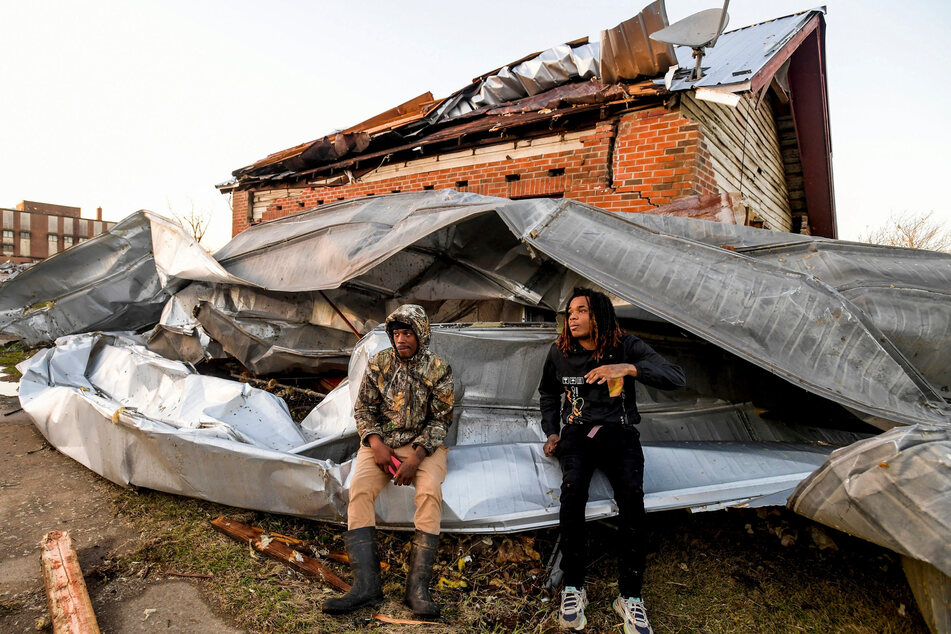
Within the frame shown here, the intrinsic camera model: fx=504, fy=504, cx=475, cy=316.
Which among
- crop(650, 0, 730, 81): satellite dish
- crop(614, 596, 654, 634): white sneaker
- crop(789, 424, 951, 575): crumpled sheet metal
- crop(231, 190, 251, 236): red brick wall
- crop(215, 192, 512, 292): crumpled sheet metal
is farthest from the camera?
crop(231, 190, 251, 236): red brick wall

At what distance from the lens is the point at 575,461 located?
7.30 feet

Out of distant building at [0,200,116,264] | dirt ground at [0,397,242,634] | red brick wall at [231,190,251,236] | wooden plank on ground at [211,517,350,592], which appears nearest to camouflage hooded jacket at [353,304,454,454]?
wooden plank on ground at [211,517,350,592]

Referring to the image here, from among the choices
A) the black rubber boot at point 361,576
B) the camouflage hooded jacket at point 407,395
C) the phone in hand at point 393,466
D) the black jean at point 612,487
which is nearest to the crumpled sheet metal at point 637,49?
the camouflage hooded jacket at point 407,395

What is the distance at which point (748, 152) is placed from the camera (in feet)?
20.7

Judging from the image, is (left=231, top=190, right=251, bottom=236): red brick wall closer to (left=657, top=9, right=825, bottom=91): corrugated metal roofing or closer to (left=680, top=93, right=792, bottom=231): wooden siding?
(left=657, top=9, right=825, bottom=91): corrugated metal roofing

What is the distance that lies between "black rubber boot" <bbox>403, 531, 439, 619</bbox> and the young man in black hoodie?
1.73 feet

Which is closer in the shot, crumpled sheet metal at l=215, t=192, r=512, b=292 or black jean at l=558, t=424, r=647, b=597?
black jean at l=558, t=424, r=647, b=597

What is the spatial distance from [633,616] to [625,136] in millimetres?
4336

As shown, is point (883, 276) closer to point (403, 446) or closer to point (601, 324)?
point (601, 324)

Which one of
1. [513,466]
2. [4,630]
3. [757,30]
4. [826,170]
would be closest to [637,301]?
[513,466]

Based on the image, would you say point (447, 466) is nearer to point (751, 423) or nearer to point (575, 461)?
point (575, 461)

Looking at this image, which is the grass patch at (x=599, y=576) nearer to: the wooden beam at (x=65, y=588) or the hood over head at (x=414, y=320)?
the wooden beam at (x=65, y=588)

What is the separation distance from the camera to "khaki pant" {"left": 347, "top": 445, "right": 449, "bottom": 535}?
217cm

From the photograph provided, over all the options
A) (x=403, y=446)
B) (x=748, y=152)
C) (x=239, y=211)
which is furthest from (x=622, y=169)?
(x=239, y=211)
